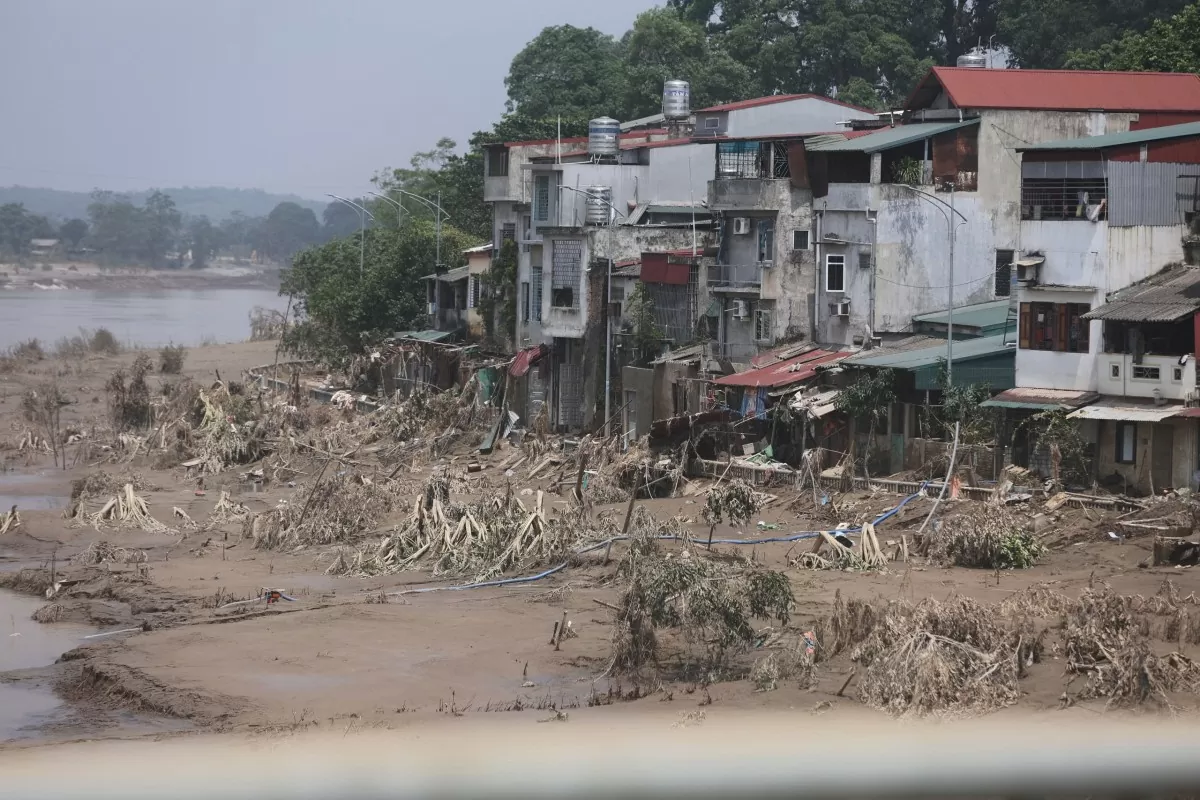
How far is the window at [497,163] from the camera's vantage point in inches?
2299

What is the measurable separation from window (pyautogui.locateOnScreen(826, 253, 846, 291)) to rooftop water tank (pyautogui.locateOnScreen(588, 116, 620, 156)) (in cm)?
1220

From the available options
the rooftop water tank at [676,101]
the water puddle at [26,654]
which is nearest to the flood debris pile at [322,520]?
the water puddle at [26,654]

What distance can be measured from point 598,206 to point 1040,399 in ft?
64.0

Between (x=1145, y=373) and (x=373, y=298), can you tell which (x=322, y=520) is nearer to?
(x=1145, y=373)

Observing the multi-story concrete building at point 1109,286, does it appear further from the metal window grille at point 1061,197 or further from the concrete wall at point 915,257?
the concrete wall at point 915,257

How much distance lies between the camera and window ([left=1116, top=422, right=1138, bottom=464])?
105ft

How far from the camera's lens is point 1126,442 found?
32.1 m

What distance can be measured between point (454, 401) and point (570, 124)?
26.7 m

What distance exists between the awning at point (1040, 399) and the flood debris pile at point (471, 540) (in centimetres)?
898

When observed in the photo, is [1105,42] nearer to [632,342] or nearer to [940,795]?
[632,342]

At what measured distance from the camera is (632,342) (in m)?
46.4

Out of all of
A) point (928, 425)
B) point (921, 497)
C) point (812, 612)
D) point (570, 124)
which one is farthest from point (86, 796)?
point (570, 124)

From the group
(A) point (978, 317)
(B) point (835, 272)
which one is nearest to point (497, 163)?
(B) point (835, 272)

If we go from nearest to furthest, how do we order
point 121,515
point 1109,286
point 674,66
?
point 1109,286, point 121,515, point 674,66
